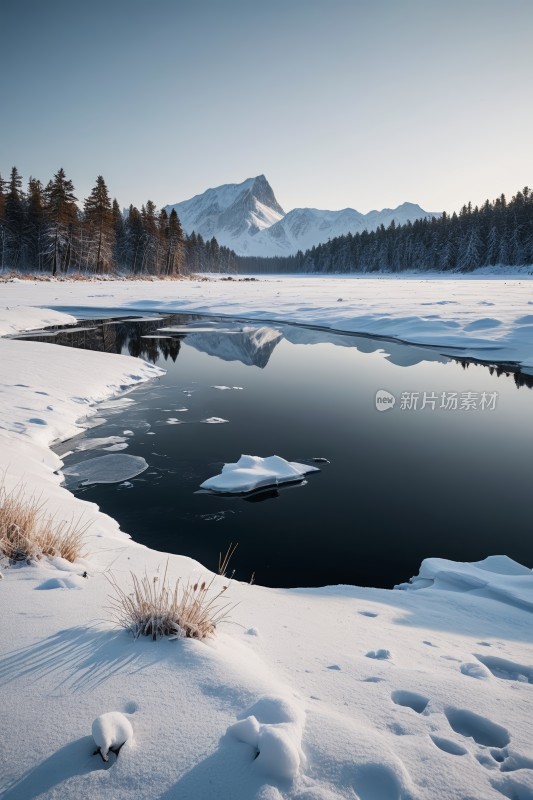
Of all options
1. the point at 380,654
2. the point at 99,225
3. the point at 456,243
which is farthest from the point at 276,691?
the point at 456,243

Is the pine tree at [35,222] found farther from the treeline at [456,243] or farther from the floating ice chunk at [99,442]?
the treeline at [456,243]

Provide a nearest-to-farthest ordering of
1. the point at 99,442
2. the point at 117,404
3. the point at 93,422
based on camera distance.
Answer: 1. the point at 99,442
2. the point at 93,422
3. the point at 117,404

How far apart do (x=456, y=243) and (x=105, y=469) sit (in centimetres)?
10047

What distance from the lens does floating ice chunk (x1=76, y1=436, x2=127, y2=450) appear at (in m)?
8.47

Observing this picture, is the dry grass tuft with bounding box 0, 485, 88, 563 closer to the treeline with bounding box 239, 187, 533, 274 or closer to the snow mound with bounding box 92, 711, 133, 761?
the snow mound with bounding box 92, 711, 133, 761

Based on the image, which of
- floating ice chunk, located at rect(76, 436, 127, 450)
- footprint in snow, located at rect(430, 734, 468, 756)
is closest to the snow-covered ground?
footprint in snow, located at rect(430, 734, 468, 756)

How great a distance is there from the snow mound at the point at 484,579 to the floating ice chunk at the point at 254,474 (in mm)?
2780

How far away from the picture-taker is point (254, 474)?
7090mm

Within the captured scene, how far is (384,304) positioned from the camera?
30.6 metres

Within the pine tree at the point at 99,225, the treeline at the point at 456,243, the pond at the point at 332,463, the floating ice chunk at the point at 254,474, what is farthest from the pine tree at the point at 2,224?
the treeline at the point at 456,243

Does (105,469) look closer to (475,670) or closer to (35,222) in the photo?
(475,670)

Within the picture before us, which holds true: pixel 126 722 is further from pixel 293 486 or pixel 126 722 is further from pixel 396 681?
pixel 293 486

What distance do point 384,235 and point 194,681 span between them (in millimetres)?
126157

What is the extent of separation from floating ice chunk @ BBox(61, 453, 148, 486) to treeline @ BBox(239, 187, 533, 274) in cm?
8823
